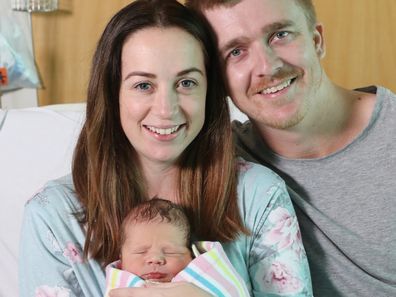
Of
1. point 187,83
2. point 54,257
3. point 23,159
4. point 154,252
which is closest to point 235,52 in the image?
point 187,83

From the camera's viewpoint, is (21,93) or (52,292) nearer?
(52,292)

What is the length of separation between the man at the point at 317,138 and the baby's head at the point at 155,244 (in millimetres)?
425

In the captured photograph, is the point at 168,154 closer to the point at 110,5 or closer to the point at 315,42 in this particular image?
the point at 315,42

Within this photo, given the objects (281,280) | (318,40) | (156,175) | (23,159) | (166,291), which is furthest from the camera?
(23,159)

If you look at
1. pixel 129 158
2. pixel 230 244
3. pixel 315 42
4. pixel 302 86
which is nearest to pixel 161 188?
pixel 129 158

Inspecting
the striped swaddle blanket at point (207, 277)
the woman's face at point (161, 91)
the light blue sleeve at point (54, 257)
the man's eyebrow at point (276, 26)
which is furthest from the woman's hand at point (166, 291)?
the man's eyebrow at point (276, 26)

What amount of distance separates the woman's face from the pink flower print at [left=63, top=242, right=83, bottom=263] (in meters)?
0.29

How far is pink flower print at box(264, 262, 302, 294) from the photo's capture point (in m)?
1.49

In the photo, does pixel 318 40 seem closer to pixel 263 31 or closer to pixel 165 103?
pixel 263 31

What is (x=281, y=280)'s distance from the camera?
4.92 feet

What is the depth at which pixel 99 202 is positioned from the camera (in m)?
1.51

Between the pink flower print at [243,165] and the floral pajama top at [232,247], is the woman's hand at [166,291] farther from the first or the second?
the pink flower print at [243,165]

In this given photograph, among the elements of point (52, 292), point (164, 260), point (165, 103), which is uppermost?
point (165, 103)

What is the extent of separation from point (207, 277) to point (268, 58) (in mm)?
583
